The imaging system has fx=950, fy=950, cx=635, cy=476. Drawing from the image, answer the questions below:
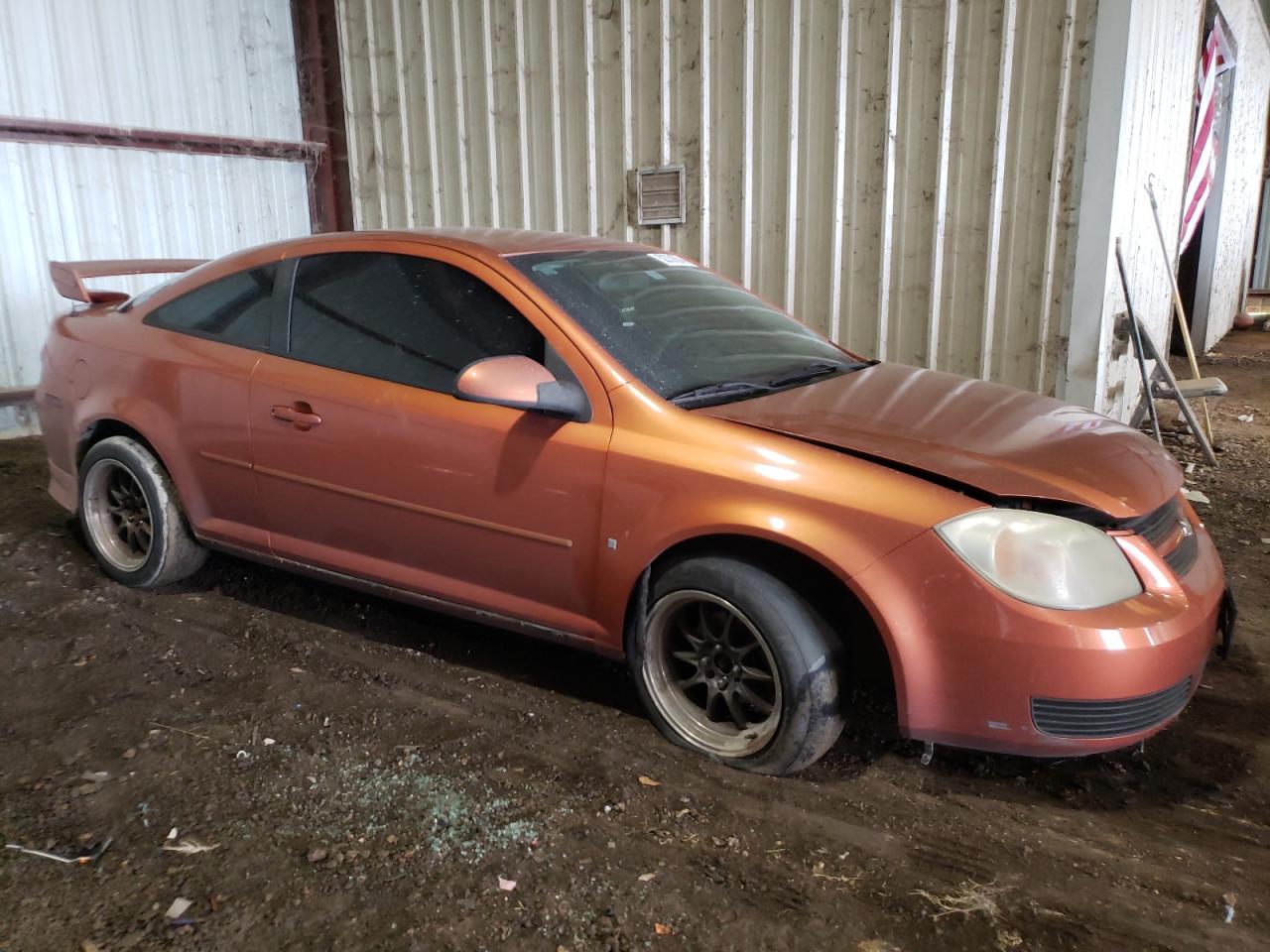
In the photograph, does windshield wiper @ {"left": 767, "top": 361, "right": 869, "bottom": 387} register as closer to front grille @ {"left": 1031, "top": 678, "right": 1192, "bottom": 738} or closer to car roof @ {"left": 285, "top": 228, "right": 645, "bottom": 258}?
car roof @ {"left": 285, "top": 228, "right": 645, "bottom": 258}

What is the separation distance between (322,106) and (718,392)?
691 centimetres

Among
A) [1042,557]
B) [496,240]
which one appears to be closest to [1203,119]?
[496,240]

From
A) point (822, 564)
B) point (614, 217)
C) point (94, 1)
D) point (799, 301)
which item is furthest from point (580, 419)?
point (94, 1)

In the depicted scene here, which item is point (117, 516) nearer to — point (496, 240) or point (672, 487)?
point (496, 240)

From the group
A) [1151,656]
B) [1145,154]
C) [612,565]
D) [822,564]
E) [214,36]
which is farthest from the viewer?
[214,36]

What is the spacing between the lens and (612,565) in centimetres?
270

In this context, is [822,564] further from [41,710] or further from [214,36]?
[214,36]

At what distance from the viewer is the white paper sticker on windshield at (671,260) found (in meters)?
3.51

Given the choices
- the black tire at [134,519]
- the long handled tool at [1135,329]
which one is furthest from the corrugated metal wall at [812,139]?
the black tire at [134,519]

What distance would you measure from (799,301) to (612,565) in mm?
4210

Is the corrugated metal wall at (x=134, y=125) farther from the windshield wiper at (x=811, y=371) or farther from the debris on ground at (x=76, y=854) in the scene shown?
the windshield wiper at (x=811, y=371)

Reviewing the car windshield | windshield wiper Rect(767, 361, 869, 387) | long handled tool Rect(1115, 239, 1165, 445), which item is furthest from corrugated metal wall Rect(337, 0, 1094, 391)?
windshield wiper Rect(767, 361, 869, 387)

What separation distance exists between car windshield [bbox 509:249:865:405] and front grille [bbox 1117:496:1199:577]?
1.08 m

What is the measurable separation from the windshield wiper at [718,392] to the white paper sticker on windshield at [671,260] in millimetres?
778
